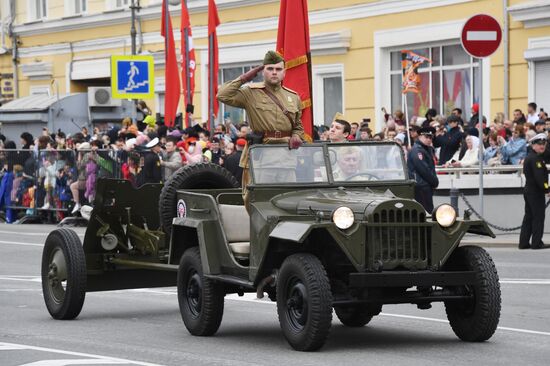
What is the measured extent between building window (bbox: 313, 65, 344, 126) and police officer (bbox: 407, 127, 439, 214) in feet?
38.0

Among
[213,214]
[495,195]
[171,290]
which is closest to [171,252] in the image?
[213,214]

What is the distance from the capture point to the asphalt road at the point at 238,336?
34.4 ft

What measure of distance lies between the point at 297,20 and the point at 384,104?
33.8 feet

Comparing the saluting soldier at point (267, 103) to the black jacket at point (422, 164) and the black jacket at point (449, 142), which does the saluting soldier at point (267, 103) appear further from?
the black jacket at point (449, 142)

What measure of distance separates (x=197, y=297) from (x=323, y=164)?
1556mm

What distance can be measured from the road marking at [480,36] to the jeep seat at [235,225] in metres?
11.5

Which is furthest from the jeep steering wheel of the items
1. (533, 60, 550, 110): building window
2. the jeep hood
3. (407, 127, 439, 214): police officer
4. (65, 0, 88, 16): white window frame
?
(65, 0, 88, 16): white window frame

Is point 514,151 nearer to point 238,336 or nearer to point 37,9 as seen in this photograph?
point 238,336

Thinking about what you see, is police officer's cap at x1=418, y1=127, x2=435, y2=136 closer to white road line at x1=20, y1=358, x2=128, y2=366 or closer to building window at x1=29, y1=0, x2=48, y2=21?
white road line at x1=20, y1=358, x2=128, y2=366

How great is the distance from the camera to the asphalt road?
10484mm

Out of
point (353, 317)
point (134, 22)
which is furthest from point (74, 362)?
point (134, 22)

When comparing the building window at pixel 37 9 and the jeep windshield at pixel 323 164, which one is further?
the building window at pixel 37 9

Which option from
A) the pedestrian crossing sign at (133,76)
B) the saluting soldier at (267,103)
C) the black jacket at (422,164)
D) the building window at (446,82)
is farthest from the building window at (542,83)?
the saluting soldier at (267,103)

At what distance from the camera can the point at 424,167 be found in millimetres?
22406
